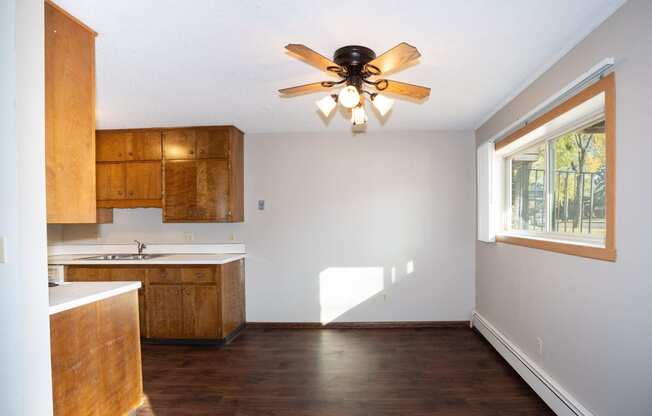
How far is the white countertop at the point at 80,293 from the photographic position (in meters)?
1.76

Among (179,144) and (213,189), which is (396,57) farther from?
(179,144)

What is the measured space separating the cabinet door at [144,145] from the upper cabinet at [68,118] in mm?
2105

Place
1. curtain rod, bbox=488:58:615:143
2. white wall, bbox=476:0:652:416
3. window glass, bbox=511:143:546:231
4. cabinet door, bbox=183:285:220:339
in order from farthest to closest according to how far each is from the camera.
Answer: cabinet door, bbox=183:285:220:339, window glass, bbox=511:143:546:231, curtain rod, bbox=488:58:615:143, white wall, bbox=476:0:652:416

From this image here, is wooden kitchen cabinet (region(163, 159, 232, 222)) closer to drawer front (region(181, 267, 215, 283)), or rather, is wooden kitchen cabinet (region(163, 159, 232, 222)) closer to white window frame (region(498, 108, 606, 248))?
drawer front (region(181, 267, 215, 283))

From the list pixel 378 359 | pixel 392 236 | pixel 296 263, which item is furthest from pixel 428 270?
pixel 296 263

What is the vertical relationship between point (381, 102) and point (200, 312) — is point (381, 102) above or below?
above

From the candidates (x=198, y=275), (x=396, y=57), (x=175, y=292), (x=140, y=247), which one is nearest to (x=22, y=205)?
(x=396, y=57)

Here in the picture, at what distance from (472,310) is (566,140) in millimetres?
2340

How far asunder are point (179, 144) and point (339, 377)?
3050 millimetres

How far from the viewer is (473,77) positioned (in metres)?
2.57

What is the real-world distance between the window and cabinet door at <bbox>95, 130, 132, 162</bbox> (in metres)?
4.20

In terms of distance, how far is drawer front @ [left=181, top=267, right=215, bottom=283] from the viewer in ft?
11.7

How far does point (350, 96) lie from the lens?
189 cm

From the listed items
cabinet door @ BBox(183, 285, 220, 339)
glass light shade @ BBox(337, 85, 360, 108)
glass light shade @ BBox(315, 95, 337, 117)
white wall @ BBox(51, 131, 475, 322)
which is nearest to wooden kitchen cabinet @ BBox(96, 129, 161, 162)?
white wall @ BBox(51, 131, 475, 322)
